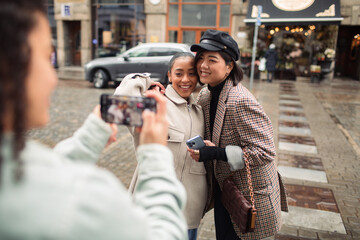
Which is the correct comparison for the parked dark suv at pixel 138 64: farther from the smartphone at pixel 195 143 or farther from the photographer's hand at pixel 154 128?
the photographer's hand at pixel 154 128

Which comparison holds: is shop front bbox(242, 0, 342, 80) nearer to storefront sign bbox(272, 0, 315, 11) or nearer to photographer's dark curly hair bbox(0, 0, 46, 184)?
storefront sign bbox(272, 0, 315, 11)

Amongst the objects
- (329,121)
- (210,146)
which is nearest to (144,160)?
(210,146)

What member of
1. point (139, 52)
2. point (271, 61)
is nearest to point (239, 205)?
point (139, 52)

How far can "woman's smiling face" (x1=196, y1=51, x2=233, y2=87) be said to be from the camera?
7.22ft

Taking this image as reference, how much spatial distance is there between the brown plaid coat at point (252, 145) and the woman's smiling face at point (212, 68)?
0.08 m

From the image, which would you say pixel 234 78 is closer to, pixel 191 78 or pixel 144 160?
pixel 191 78

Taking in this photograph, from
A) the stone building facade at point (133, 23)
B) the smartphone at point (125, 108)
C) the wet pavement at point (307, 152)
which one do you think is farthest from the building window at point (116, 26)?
the smartphone at point (125, 108)

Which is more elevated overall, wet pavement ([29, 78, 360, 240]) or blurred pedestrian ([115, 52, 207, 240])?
blurred pedestrian ([115, 52, 207, 240])

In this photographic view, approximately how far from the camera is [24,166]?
72 centimetres

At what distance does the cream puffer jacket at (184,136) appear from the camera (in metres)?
2.13

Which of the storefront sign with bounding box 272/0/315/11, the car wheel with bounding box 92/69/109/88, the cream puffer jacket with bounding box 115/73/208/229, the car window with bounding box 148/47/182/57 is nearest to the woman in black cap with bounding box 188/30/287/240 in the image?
the cream puffer jacket with bounding box 115/73/208/229

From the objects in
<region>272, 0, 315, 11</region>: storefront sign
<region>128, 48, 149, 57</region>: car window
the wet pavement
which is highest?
<region>272, 0, 315, 11</region>: storefront sign

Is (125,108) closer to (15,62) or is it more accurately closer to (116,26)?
(15,62)

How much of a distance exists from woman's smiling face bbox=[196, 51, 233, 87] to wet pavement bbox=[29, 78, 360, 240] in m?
1.87
